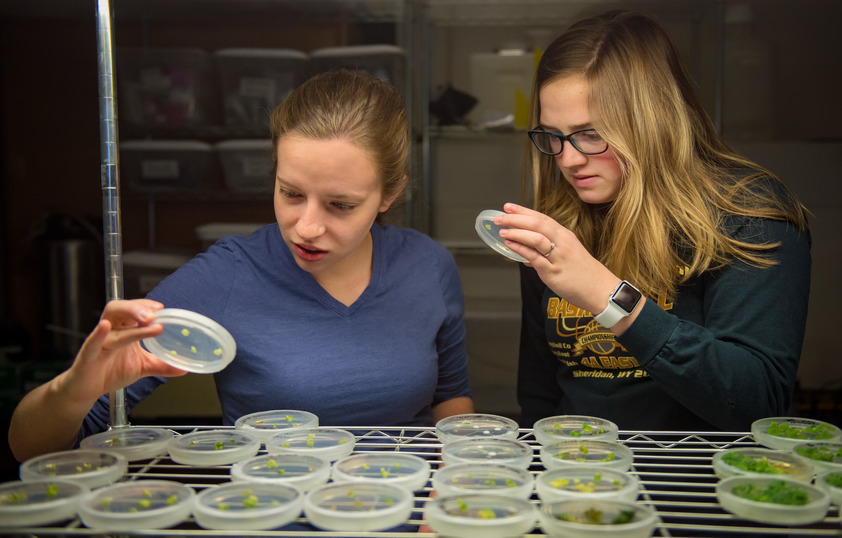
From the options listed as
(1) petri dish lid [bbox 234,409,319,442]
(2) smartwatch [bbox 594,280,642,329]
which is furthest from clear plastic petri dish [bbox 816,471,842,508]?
(1) petri dish lid [bbox 234,409,319,442]

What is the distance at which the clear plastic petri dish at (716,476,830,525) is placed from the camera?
2.68 feet

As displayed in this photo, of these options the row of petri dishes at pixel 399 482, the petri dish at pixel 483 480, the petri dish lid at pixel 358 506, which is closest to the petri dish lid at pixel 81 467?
the row of petri dishes at pixel 399 482

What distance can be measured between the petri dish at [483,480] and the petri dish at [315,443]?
0.18 meters

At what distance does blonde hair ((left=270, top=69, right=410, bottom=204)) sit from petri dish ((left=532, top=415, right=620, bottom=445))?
56 centimetres

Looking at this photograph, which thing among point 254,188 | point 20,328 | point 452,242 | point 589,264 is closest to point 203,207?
point 254,188

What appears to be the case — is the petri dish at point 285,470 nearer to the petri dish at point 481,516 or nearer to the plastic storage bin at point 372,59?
the petri dish at point 481,516

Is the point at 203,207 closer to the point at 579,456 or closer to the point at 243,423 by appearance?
the point at 243,423

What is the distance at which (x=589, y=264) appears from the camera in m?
1.12

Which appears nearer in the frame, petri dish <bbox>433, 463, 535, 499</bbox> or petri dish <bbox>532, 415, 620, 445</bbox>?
petri dish <bbox>433, 463, 535, 499</bbox>

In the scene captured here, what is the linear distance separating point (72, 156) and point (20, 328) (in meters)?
0.91

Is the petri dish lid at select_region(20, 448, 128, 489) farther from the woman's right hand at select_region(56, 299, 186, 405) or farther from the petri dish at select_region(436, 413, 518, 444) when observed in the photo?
the petri dish at select_region(436, 413, 518, 444)

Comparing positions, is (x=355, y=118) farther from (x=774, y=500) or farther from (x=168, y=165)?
(x=168, y=165)

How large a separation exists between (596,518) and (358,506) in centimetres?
27

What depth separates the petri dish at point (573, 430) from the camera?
1106 millimetres
